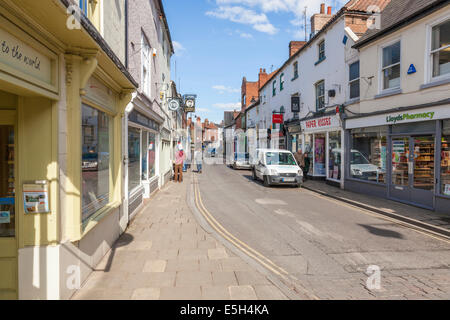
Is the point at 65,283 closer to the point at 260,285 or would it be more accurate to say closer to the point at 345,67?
the point at 260,285

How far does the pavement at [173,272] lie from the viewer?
3627mm

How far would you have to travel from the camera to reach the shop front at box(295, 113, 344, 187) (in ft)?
46.5

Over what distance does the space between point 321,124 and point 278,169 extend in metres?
4.37

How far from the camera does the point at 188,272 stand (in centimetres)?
427

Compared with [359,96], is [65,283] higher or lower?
lower

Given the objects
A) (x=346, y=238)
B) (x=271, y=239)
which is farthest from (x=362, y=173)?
(x=271, y=239)

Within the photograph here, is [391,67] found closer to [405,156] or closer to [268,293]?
[405,156]

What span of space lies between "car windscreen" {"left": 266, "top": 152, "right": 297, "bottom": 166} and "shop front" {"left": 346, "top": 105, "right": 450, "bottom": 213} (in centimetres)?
309

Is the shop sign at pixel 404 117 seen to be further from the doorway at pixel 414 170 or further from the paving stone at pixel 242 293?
the paving stone at pixel 242 293

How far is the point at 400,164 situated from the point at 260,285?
8.39m

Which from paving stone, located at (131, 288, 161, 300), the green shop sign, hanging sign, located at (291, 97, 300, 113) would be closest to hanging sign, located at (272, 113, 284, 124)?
hanging sign, located at (291, 97, 300, 113)

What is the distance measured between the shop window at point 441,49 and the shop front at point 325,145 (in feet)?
17.3

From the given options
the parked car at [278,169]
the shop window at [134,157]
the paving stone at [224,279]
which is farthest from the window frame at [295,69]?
the paving stone at [224,279]

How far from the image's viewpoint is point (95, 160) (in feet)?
16.1
